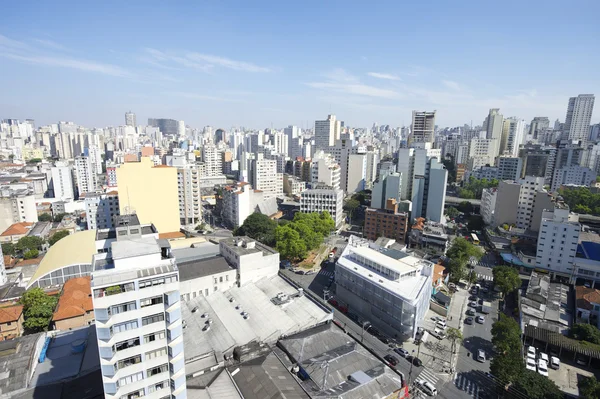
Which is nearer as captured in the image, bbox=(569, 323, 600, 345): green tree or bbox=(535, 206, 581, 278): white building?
bbox=(569, 323, 600, 345): green tree

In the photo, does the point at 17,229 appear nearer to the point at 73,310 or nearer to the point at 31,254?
the point at 31,254

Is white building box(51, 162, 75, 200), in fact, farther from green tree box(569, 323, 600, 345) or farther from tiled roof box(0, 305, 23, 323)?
green tree box(569, 323, 600, 345)

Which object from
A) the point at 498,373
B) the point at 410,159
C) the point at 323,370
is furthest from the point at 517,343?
the point at 410,159

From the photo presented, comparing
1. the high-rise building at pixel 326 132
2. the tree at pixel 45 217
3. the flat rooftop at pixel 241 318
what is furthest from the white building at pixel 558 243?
the high-rise building at pixel 326 132

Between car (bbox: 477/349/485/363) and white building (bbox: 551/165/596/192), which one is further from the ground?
white building (bbox: 551/165/596/192)

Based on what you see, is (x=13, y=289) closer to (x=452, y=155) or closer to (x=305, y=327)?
(x=305, y=327)

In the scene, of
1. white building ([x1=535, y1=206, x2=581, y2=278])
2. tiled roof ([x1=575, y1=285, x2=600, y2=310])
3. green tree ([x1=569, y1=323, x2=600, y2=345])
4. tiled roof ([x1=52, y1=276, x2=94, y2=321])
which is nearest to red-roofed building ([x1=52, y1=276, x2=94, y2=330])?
tiled roof ([x1=52, y1=276, x2=94, y2=321])

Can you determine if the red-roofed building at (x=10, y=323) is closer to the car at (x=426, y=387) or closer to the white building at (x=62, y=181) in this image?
the car at (x=426, y=387)
